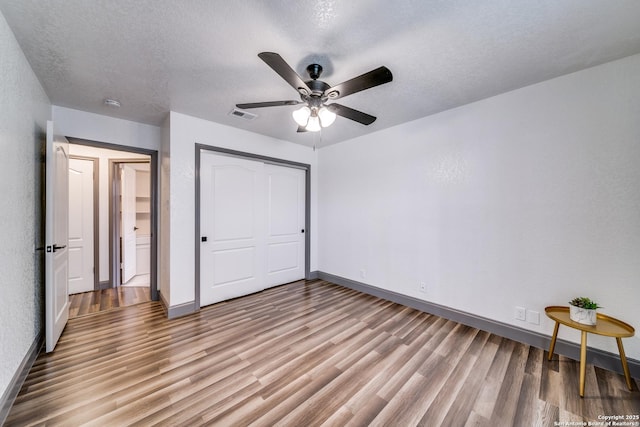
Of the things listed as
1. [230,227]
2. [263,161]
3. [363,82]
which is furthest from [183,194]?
[363,82]

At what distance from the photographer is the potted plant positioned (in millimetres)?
1770

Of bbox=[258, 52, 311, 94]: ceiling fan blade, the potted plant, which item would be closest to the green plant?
the potted plant

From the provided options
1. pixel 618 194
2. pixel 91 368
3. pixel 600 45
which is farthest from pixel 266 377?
pixel 600 45

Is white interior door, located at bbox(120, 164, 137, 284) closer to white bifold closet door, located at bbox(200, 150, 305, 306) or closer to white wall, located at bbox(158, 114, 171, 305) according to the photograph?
white wall, located at bbox(158, 114, 171, 305)

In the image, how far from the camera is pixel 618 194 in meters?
1.89

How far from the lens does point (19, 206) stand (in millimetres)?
1733

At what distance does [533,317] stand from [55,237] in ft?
15.0

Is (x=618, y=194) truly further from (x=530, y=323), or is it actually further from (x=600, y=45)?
(x=530, y=323)

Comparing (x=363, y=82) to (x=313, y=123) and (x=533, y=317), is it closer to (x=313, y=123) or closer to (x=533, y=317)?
(x=313, y=123)

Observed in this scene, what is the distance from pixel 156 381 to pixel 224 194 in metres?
2.24

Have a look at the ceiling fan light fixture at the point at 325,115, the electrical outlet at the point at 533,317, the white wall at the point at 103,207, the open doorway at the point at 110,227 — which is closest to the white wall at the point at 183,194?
the open doorway at the point at 110,227

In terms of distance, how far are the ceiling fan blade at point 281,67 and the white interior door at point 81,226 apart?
3.93 meters

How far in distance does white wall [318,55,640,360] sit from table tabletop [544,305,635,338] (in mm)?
94

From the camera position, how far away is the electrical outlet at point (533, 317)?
224cm
